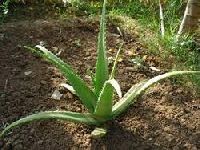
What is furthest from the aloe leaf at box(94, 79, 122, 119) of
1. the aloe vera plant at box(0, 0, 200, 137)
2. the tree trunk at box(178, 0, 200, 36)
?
the tree trunk at box(178, 0, 200, 36)

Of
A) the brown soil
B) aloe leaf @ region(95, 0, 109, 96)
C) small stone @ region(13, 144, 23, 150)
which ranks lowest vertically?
small stone @ region(13, 144, 23, 150)

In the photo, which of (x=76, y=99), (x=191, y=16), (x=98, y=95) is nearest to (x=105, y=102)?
(x=98, y=95)

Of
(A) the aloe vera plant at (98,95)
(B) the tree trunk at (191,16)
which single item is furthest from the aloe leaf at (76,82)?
(B) the tree trunk at (191,16)

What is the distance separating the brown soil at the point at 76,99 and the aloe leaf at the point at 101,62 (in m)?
0.25

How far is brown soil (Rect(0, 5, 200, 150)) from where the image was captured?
2.53 m

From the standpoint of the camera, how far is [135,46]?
339 centimetres

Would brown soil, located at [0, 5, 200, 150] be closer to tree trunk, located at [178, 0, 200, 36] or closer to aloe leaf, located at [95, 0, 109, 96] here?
aloe leaf, located at [95, 0, 109, 96]

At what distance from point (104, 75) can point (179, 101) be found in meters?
0.57

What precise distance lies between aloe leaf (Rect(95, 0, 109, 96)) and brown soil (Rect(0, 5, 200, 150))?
0.84 ft

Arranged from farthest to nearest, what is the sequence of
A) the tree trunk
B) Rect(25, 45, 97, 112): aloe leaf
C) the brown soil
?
the tree trunk < the brown soil < Rect(25, 45, 97, 112): aloe leaf

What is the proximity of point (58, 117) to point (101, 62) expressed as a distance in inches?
14.6

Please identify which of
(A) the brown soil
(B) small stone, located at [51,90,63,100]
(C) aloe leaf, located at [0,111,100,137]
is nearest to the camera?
(C) aloe leaf, located at [0,111,100,137]

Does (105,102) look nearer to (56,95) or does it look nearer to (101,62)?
(101,62)

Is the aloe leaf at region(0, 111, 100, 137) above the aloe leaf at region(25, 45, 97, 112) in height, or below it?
below
